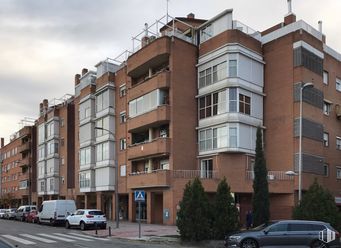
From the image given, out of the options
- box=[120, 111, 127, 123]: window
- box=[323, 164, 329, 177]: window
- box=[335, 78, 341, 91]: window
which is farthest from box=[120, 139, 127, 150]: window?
box=[335, 78, 341, 91]: window

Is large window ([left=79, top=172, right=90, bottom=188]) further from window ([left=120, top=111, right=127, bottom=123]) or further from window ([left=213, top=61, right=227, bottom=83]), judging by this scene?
window ([left=213, top=61, right=227, bottom=83])

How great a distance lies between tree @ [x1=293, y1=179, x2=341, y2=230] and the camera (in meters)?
27.0

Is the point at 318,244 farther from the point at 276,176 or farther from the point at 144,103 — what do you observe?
the point at 144,103

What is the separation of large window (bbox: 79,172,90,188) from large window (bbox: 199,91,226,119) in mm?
20672

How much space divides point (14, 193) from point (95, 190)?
51865 millimetres

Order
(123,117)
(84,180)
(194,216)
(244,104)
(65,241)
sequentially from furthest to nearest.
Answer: (84,180)
(123,117)
(244,104)
(65,241)
(194,216)

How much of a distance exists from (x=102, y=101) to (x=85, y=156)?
7847 mm

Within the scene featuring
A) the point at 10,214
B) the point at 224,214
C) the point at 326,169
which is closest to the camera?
the point at 224,214

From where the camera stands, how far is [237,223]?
2652 cm

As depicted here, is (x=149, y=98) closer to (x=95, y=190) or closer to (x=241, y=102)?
(x=241, y=102)

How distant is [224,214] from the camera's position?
26188 millimetres

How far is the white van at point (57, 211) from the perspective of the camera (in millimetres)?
44625

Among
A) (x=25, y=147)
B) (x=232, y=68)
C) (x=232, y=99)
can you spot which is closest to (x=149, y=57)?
(x=232, y=68)

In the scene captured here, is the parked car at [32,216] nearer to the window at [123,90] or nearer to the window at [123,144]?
the window at [123,144]
